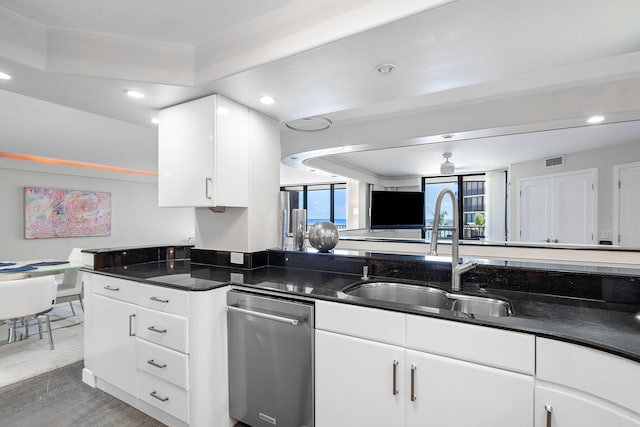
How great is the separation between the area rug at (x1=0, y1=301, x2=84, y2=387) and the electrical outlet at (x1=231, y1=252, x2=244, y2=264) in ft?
6.10

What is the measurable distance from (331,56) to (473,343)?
4.89ft

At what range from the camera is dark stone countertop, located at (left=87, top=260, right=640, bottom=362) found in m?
1.06

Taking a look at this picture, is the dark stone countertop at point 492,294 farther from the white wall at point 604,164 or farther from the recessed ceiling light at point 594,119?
the white wall at point 604,164

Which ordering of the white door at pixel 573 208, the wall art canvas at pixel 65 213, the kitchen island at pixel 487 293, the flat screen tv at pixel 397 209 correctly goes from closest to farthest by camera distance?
1. the kitchen island at pixel 487 293
2. the white door at pixel 573 208
3. the wall art canvas at pixel 65 213
4. the flat screen tv at pixel 397 209

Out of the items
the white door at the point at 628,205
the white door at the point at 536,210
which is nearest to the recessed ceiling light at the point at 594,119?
the white door at the point at 628,205

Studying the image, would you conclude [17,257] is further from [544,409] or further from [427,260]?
[544,409]

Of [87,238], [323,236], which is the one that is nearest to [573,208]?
[323,236]

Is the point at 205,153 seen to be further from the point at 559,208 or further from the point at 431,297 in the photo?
the point at 559,208

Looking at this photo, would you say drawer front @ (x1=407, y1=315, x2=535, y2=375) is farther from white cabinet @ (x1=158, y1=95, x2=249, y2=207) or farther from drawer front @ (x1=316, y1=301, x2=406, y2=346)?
white cabinet @ (x1=158, y1=95, x2=249, y2=207)

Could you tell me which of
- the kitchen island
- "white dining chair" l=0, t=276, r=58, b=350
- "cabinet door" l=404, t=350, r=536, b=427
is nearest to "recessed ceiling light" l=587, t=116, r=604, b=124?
the kitchen island

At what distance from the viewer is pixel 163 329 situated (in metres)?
1.83

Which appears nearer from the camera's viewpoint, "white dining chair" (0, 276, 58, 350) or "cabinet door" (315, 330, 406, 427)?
"cabinet door" (315, 330, 406, 427)

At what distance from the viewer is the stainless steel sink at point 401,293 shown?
1743mm

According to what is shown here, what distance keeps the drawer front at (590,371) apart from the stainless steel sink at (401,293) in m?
0.65
